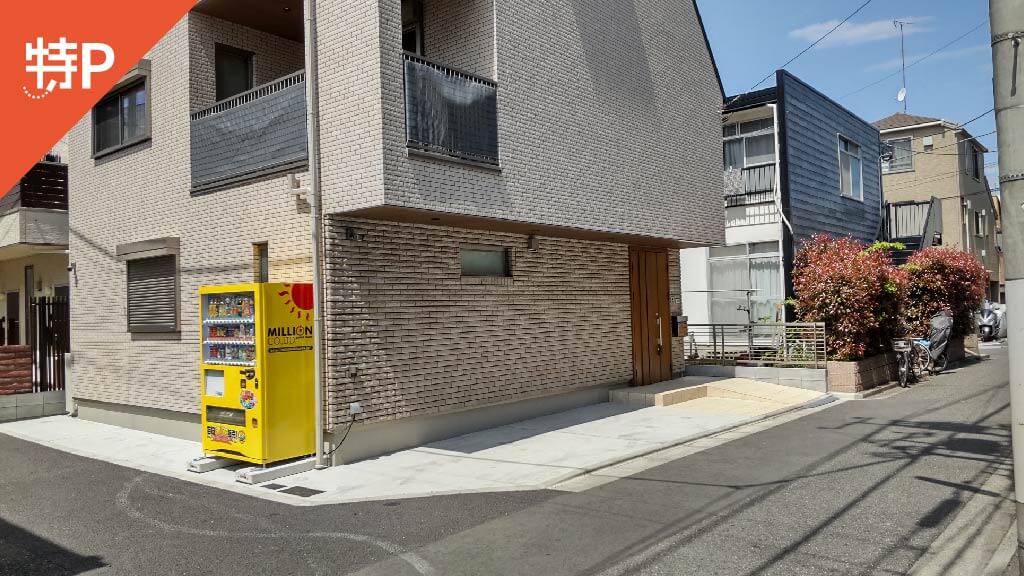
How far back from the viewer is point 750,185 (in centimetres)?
2002

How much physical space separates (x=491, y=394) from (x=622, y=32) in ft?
22.3

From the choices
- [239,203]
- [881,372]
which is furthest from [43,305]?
[881,372]

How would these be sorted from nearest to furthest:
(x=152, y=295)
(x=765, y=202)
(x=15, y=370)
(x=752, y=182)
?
(x=152, y=295) → (x=15, y=370) → (x=765, y=202) → (x=752, y=182)

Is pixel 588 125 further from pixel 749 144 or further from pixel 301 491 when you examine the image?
pixel 749 144

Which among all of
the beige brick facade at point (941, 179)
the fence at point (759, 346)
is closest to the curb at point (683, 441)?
the fence at point (759, 346)

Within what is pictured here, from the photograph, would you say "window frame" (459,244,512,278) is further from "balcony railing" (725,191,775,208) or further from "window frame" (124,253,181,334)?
"balcony railing" (725,191,775,208)

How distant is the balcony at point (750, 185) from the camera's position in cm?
1959

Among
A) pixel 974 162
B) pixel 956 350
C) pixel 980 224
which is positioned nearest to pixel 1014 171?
pixel 956 350

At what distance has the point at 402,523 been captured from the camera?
650 cm

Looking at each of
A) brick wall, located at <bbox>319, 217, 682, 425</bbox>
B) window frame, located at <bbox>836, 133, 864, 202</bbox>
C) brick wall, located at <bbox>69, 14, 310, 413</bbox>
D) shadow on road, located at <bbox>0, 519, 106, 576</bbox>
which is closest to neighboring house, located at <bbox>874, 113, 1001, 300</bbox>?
window frame, located at <bbox>836, 133, 864, 202</bbox>

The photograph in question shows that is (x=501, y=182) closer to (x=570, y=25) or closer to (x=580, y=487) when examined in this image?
(x=570, y=25)

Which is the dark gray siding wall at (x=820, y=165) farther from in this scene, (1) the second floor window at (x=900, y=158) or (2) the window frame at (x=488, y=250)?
(2) the window frame at (x=488, y=250)

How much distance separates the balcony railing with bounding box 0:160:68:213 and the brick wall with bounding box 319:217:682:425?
8967 millimetres

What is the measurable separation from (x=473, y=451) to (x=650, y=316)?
6694 millimetres
